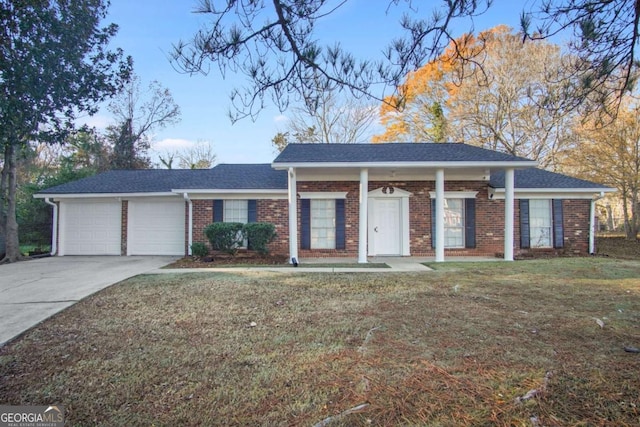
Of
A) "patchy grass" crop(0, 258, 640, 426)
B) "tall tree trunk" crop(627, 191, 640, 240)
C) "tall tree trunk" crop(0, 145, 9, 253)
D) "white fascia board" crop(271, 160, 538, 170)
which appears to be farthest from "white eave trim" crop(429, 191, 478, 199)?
"tall tree trunk" crop(0, 145, 9, 253)

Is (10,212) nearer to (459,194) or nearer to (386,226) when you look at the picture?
(386,226)

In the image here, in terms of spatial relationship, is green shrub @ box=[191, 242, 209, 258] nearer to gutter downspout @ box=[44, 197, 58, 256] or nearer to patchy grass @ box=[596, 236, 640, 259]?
gutter downspout @ box=[44, 197, 58, 256]

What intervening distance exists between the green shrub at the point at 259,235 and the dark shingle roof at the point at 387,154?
211cm

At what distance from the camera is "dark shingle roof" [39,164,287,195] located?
11.5m

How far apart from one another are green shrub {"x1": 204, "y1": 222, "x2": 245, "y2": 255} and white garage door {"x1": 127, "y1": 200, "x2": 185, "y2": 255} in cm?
236

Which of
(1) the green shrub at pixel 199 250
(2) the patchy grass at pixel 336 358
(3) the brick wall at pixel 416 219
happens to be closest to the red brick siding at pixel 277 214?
(3) the brick wall at pixel 416 219

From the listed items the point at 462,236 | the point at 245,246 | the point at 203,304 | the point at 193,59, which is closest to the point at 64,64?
the point at 193,59

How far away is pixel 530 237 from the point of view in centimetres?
1138

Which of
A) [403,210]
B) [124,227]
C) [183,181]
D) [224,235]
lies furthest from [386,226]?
[124,227]

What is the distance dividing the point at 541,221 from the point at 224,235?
1026 cm

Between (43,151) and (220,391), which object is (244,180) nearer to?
(220,391)

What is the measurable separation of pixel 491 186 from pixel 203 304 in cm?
981

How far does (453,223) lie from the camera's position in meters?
11.3

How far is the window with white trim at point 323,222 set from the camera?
1128cm
